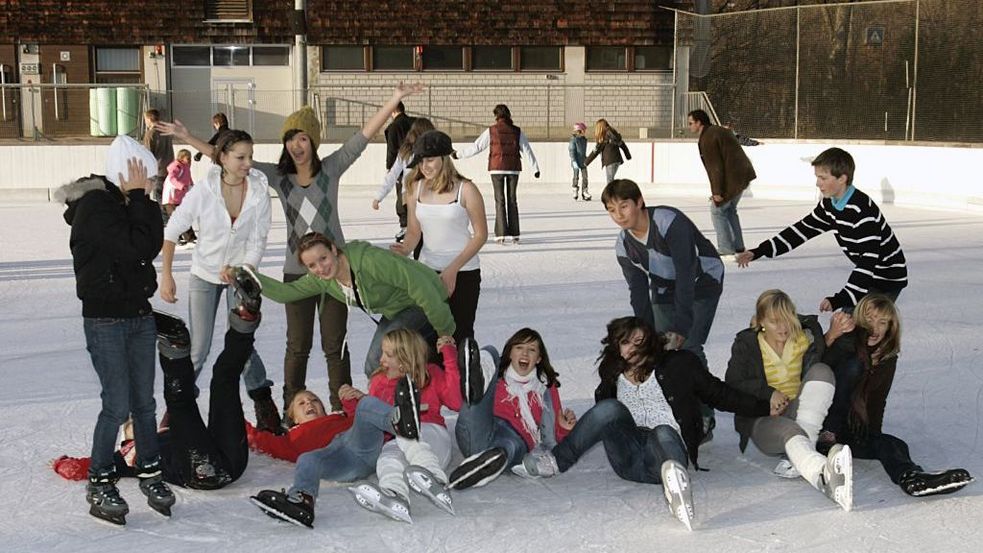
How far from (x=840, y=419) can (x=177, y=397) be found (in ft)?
8.83

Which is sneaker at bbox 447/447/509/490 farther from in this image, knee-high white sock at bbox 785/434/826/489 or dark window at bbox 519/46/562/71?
dark window at bbox 519/46/562/71

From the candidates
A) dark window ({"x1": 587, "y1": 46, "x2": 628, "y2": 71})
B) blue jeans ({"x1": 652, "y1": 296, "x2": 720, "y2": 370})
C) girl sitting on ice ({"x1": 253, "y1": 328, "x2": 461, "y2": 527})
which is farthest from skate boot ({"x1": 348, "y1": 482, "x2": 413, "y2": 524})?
dark window ({"x1": 587, "y1": 46, "x2": 628, "y2": 71})

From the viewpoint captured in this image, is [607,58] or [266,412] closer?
[266,412]

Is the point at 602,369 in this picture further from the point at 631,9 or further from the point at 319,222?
the point at 631,9

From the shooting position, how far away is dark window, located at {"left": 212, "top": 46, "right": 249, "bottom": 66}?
29.8 meters

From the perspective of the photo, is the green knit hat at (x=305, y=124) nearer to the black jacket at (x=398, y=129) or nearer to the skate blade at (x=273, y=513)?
the skate blade at (x=273, y=513)

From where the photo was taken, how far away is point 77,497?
5141 mm

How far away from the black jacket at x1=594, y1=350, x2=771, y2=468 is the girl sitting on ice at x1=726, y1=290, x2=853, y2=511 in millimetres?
76

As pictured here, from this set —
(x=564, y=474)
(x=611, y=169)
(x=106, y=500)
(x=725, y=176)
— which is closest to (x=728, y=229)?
(x=725, y=176)

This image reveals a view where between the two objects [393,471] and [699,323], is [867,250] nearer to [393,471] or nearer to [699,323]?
[699,323]

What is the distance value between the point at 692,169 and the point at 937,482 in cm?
1695

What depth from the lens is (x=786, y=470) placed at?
17.5 feet

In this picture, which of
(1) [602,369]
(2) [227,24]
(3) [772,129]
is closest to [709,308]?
(1) [602,369]

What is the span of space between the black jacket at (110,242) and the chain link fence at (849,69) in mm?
15908
